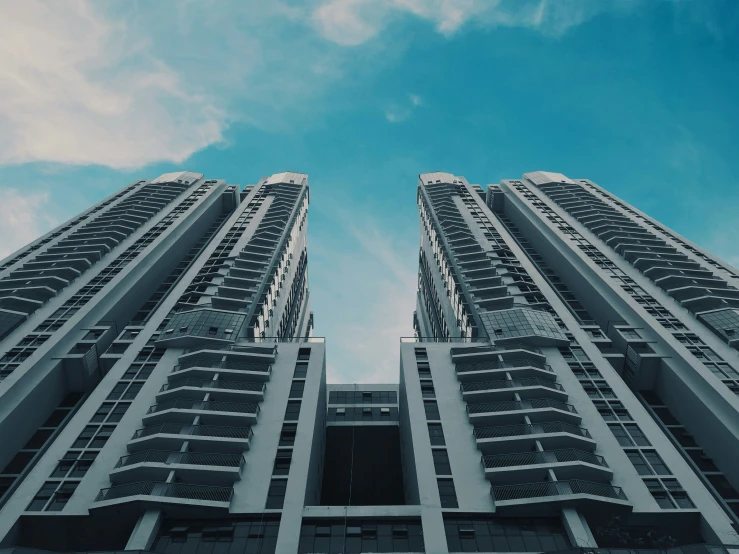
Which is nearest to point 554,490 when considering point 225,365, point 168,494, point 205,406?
point 168,494

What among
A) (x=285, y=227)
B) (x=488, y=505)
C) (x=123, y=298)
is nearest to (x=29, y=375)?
(x=123, y=298)

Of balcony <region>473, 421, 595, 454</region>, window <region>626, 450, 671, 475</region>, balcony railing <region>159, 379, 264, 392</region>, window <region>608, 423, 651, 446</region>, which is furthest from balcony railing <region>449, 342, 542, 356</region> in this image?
balcony railing <region>159, 379, 264, 392</region>

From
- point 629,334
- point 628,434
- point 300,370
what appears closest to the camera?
point 628,434

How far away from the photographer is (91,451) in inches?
1865

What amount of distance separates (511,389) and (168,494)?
32543 millimetres

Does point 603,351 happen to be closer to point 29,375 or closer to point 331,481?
point 331,481

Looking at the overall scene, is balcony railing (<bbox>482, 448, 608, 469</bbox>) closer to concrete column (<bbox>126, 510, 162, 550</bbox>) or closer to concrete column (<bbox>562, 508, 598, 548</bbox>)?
concrete column (<bbox>562, 508, 598, 548</bbox>)

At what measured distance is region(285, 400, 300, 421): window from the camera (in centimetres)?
5286

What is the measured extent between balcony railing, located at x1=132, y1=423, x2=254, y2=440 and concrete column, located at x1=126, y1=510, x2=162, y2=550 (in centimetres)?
881

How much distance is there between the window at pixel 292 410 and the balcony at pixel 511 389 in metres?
16.7

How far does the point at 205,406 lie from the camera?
51.9 meters

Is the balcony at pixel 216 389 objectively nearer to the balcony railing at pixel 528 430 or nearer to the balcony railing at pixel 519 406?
the balcony railing at pixel 519 406

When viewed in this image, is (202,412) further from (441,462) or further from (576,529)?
(576,529)

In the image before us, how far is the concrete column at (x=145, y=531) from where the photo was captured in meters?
37.8
